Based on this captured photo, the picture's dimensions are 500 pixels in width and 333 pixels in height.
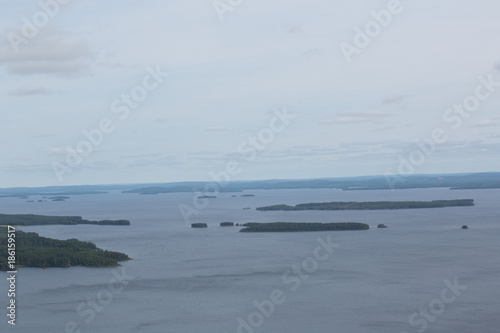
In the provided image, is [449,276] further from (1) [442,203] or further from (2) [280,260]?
(1) [442,203]

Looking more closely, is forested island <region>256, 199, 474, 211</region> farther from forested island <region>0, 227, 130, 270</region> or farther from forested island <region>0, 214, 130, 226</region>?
forested island <region>0, 227, 130, 270</region>

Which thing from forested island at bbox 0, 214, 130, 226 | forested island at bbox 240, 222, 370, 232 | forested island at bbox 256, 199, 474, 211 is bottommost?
forested island at bbox 256, 199, 474, 211

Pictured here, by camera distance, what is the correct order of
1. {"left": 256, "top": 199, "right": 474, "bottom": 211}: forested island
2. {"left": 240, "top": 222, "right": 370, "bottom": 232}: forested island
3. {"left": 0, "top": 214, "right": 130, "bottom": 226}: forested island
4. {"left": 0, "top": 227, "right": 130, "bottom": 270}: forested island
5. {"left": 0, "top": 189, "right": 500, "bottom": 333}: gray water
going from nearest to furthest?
{"left": 0, "top": 189, "right": 500, "bottom": 333}: gray water
{"left": 0, "top": 227, "right": 130, "bottom": 270}: forested island
{"left": 240, "top": 222, "right": 370, "bottom": 232}: forested island
{"left": 0, "top": 214, "right": 130, "bottom": 226}: forested island
{"left": 256, "top": 199, "right": 474, "bottom": 211}: forested island

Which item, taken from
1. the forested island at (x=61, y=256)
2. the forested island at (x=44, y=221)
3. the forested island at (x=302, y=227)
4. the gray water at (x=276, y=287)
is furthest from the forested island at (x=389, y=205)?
the forested island at (x=61, y=256)

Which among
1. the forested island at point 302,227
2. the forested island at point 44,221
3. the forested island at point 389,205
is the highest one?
the forested island at point 44,221

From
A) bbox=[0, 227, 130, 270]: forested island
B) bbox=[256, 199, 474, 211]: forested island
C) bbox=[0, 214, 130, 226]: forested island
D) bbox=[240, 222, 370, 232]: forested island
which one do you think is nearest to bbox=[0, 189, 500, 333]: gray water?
bbox=[0, 227, 130, 270]: forested island

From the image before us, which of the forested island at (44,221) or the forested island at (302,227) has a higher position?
the forested island at (44,221)

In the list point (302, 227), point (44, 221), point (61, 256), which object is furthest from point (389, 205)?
point (61, 256)

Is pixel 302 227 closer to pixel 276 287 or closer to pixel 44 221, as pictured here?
pixel 276 287

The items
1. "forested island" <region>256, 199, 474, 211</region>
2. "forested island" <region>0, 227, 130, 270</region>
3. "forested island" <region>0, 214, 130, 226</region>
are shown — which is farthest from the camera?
"forested island" <region>256, 199, 474, 211</region>

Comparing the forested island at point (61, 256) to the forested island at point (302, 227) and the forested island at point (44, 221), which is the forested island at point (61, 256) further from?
the forested island at point (44, 221)

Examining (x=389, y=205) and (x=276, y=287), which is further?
Result: (x=389, y=205)
